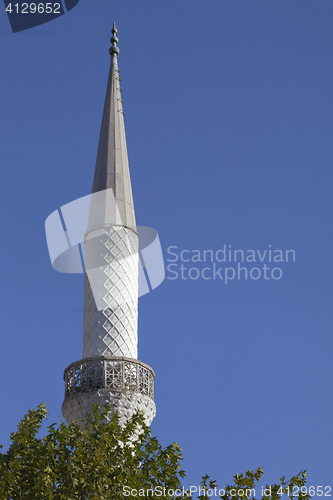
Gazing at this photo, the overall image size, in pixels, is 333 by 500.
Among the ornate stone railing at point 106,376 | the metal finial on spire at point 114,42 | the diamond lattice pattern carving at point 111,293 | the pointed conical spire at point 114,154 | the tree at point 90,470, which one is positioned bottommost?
the tree at point 90,470

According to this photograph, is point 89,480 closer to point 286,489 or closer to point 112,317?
point 286,489

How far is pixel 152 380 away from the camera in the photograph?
22.8 metres

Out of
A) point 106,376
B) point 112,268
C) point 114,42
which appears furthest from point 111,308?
point 114,42

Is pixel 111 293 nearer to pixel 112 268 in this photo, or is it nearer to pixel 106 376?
pixel 112 268

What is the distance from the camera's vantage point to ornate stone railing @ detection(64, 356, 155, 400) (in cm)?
2144

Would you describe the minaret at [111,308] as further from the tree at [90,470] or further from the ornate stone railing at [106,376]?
the tree at [90,470]

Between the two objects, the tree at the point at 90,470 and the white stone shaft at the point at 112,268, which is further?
the white stone shaft at the point at 112,268

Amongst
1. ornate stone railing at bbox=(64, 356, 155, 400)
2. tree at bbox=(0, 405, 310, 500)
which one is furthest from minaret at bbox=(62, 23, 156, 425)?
tree at bbox=(0, 405, 310, 500)

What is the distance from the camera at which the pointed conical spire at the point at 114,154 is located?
1005 inches

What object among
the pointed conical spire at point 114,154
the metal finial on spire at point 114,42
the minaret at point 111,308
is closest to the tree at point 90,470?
the minaret at point 111,308

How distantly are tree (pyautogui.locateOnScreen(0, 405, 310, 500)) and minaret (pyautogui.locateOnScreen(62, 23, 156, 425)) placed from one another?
4.57m

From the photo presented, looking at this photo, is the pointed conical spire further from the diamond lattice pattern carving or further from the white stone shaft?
the diamond lattice pattern carving

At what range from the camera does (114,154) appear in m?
27.0

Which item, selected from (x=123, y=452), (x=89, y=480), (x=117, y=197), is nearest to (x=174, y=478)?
(x=123, y=452)
